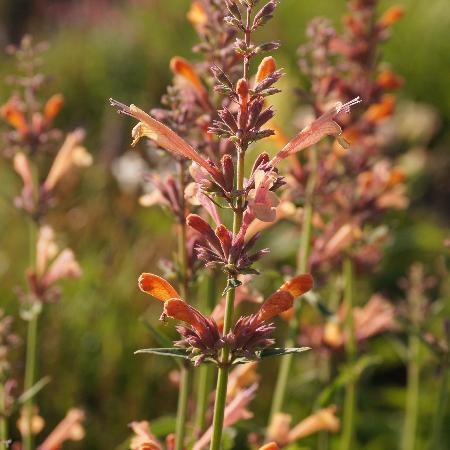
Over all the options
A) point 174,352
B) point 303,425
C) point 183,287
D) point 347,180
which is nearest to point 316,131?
point 174,352

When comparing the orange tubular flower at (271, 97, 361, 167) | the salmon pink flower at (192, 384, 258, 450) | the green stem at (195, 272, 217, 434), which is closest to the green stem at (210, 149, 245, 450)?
the orange tubular flower at (271, 97, 361, 167)

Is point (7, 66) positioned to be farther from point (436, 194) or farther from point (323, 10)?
point (436, 194)

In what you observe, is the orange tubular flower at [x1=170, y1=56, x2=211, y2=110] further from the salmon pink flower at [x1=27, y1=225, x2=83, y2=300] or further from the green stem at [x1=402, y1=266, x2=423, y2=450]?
the green stem at [x1=402, y1=266, x2=423, y2=450]

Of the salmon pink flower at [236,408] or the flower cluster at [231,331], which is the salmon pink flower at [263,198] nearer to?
the flower cluster at [231,331]

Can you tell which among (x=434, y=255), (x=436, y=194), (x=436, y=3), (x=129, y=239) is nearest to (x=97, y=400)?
(x=129, y=239)

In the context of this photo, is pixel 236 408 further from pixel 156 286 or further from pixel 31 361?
pixel 31 361

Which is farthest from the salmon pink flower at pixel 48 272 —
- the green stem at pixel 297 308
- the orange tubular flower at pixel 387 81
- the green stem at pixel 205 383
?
the orange tubular flower at pixel 387 81
